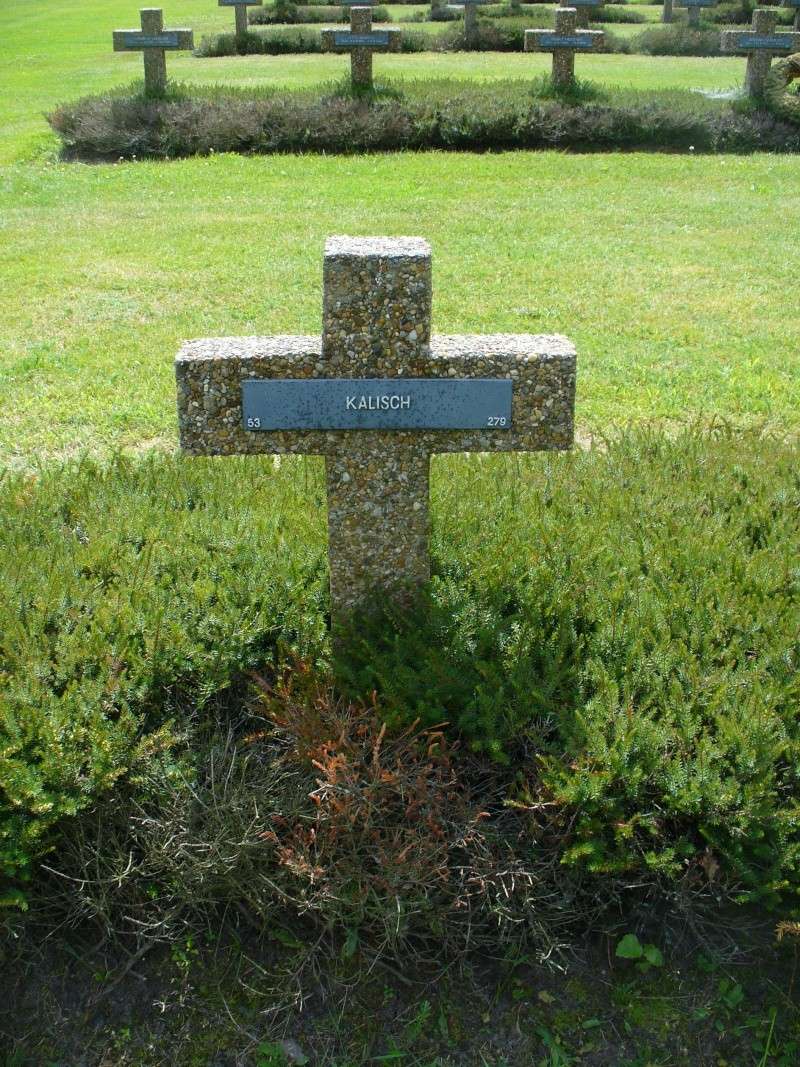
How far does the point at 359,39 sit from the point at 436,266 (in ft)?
27.3

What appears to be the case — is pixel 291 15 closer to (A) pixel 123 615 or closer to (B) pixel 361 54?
(B) pixel 361 54

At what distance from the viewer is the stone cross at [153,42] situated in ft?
55.0

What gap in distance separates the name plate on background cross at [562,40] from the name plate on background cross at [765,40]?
220cm

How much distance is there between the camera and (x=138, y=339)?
8.40 meters

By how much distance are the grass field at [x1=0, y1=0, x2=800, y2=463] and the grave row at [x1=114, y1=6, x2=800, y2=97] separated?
2.06 metres

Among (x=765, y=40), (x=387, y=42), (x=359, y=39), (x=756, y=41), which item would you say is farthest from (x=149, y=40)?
(x=765, y=40)

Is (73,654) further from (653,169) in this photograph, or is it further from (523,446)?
(653,169)

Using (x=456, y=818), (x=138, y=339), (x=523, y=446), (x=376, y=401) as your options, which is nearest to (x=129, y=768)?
(x=456, y=818)

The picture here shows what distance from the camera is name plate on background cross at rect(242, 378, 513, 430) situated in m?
3.69

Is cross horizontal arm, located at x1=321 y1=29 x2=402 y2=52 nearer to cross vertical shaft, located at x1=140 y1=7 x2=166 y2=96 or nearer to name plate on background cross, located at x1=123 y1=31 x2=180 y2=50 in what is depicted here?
name plate on background cross, located at x1=123 y1=31 x2=180 y2=50

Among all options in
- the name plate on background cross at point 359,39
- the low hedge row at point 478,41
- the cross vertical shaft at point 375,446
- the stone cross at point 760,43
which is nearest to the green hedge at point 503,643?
the cross vertical shaft at point 375,446

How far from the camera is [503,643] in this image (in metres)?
3.79

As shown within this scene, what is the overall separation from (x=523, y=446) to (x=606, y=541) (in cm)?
73

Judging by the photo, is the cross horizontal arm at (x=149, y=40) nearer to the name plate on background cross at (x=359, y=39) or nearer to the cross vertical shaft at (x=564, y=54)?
the name plate on background cross at (x=359, y=39)
